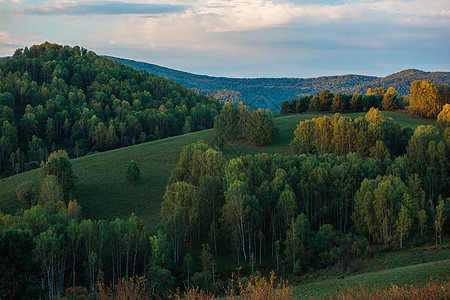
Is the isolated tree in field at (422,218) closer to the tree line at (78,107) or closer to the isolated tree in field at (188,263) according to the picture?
the isolated tree in field at (188,263)

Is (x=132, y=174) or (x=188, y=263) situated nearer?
(x=188, y=263)

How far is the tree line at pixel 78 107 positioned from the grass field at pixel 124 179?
78.8 feet

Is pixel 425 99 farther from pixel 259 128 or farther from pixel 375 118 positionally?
pixel 259 128

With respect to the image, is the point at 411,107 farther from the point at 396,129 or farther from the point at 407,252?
the point at 407,252

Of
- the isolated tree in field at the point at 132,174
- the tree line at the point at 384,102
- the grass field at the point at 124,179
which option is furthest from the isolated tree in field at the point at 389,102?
the isolated tree in field at the point at 132,174

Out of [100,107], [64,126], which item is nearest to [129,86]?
[100,107]

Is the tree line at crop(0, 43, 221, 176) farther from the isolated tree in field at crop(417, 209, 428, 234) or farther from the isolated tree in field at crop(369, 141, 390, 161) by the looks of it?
the isolated tree in field at crop(417, 209, 428, 234)

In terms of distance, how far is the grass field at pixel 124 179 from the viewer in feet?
207

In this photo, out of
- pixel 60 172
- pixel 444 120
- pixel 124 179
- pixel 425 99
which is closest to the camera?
pixel 60 172

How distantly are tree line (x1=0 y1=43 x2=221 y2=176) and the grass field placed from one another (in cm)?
2403

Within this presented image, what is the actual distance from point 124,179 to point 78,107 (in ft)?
248

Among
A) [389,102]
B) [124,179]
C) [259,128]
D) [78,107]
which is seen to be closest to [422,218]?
[259,128]

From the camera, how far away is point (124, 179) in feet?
247

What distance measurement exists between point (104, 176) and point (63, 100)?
76320 mm
